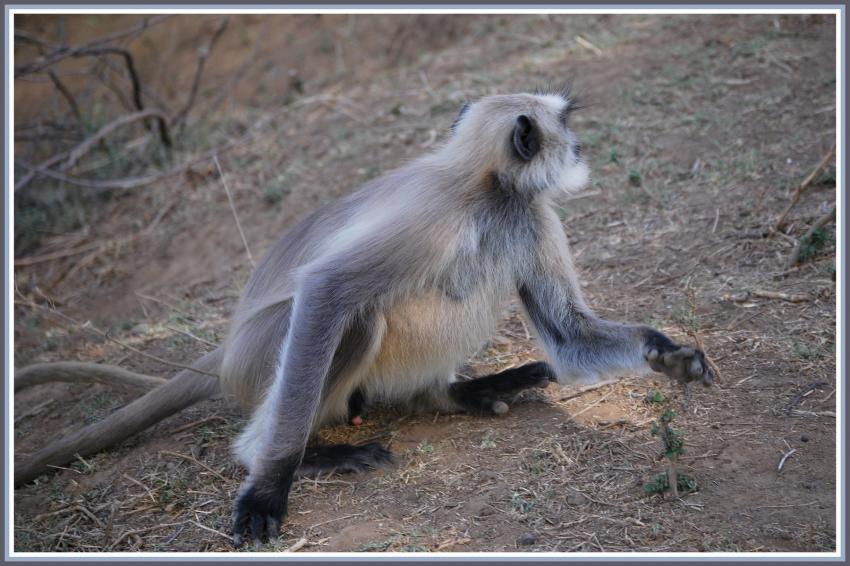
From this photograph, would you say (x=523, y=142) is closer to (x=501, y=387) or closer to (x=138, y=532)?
(x=501, y=387)

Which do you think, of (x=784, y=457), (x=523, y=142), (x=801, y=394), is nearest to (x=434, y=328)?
(x=523, y=142)

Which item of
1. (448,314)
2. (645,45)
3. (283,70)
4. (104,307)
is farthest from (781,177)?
(283,70)

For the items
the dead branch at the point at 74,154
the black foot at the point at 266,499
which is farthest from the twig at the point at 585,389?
the dead branch at the point at 74,154

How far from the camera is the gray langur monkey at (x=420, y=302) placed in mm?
2674

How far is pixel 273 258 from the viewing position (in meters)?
3.25

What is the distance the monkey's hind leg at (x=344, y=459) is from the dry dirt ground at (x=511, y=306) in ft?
0.17

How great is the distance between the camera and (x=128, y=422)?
3328 millimetres

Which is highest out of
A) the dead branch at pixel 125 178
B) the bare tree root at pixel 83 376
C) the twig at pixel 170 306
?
the dead branch at pixel 125 178

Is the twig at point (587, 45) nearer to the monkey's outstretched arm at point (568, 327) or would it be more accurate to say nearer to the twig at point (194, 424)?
the monkey's outstretched arm at point (568, 327)

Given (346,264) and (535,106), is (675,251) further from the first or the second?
(346,264)

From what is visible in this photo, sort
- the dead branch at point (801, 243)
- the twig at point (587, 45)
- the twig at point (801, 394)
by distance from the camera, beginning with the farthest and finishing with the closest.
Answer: the twig at point (587, 45), the dead branch at point (801, 243), the twig at point (801, 394)

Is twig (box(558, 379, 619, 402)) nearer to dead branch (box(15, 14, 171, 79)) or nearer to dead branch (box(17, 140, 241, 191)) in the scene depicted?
dead branch (box(17, 140, 241, 191))

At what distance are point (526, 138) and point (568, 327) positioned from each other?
2.17 ft

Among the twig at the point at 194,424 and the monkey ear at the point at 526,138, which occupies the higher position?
the monkey ear at the point at 526,138
